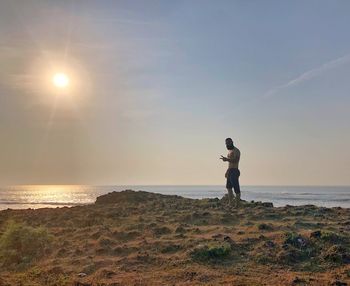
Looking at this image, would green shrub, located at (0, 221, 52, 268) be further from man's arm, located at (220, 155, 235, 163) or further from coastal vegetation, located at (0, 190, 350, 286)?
man's arm, located at (220, 155, 235, 163)

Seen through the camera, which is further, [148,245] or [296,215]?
[296,215]

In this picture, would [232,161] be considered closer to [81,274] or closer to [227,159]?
[227,159]

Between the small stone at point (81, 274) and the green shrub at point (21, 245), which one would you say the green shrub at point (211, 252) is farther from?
the green shrub at point (21, 245)

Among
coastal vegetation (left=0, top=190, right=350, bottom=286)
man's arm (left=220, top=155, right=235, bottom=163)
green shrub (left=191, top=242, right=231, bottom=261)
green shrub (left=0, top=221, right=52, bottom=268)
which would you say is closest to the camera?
coastal vegetation (left=0, top=190, right=350, bottom=286)

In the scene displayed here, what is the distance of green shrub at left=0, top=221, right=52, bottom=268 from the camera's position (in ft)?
52.6

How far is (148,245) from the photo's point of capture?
1586 centimetres

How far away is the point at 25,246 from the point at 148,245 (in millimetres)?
5250

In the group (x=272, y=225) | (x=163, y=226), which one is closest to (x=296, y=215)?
(x=272, y=225)

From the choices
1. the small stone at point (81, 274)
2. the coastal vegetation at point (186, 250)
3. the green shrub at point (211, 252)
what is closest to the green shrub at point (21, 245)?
the coastal vegetation at point (186, 250)

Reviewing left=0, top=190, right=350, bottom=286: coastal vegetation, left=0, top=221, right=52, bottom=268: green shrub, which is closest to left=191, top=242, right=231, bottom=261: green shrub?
left=0, top=190, right=350, bottom=286: coastal vegetation

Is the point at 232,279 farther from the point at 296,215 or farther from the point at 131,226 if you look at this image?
the point at 296,215

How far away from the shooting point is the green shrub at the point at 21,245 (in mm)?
16031

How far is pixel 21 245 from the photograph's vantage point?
56.7 feet

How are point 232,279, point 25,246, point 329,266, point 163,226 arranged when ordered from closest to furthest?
point 232,279 → point 329,266 → point 25,246 → point 163,226
